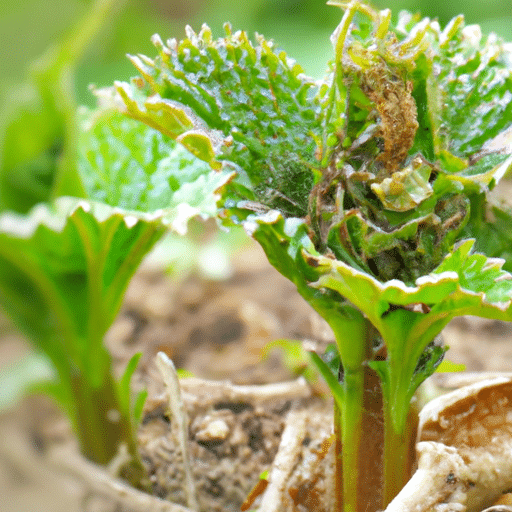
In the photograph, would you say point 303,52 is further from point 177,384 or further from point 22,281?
point 177,384

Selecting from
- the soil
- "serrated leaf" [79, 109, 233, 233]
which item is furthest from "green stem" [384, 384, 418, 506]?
"serrated leaf" [79, 109, 233, 233]

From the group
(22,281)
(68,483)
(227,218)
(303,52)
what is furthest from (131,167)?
(303,52)

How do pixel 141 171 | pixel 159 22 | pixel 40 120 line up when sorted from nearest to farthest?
pixel 141 171
pixel 40 120
pixel 159 22

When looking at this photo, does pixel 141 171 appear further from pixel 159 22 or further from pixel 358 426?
pixel 159 22

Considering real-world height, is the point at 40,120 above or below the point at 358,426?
above

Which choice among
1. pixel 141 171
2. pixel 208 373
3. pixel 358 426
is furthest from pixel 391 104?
pixel 208 373

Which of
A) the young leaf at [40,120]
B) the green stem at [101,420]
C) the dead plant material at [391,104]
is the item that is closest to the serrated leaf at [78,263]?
the green stem at [101,420]
